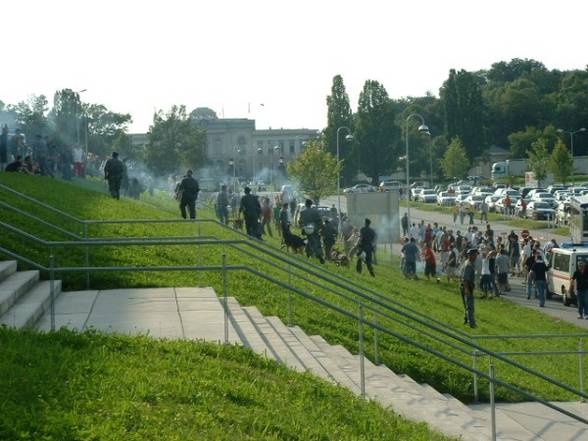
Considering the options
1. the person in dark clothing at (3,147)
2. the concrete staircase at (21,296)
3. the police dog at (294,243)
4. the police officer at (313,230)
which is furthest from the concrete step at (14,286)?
the person in dark clothing at (3,147)

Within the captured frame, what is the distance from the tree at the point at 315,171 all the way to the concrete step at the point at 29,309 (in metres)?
56.2

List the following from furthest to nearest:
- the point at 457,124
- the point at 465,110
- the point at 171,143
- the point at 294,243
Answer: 1. the point at 457,124
2. the point at 465,110
3. the point at 171,143
4. the point at 294,243

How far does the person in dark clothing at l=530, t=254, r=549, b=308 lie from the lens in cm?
3130

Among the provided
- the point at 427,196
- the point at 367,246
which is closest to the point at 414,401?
the point at 367,246

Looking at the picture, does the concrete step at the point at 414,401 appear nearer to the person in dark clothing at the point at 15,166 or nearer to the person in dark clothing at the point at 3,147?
the person in dark clothing at the point at 15,166

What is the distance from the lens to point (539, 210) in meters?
67.1

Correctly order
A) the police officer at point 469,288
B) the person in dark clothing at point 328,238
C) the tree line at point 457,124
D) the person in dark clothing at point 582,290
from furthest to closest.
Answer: the tree line at point 457,124 → the person in dark clothing at point 328,238 → the person in dark clothing at point 582,290 → the police officer at point 469,288

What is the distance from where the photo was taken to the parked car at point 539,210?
65.5 metres

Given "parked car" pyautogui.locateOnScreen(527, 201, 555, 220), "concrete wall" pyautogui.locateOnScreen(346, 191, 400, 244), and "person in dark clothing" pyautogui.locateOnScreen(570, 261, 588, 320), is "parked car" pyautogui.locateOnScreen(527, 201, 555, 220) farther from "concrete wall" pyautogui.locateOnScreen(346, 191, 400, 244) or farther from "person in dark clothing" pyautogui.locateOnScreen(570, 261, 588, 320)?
"person in dark clothing" pyautogui.locateOnScreen(570, 261, 588, 320)

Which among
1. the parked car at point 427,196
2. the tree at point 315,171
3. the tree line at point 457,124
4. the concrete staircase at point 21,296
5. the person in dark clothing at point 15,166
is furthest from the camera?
the tree line at point 457,124

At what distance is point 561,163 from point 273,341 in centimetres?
8089

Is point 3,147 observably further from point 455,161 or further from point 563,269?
point 455,161

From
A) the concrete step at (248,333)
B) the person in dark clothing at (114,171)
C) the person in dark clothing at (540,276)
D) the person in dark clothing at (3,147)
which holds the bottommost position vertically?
the person in dark clothing at (540,276)

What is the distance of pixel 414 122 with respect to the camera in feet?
424
